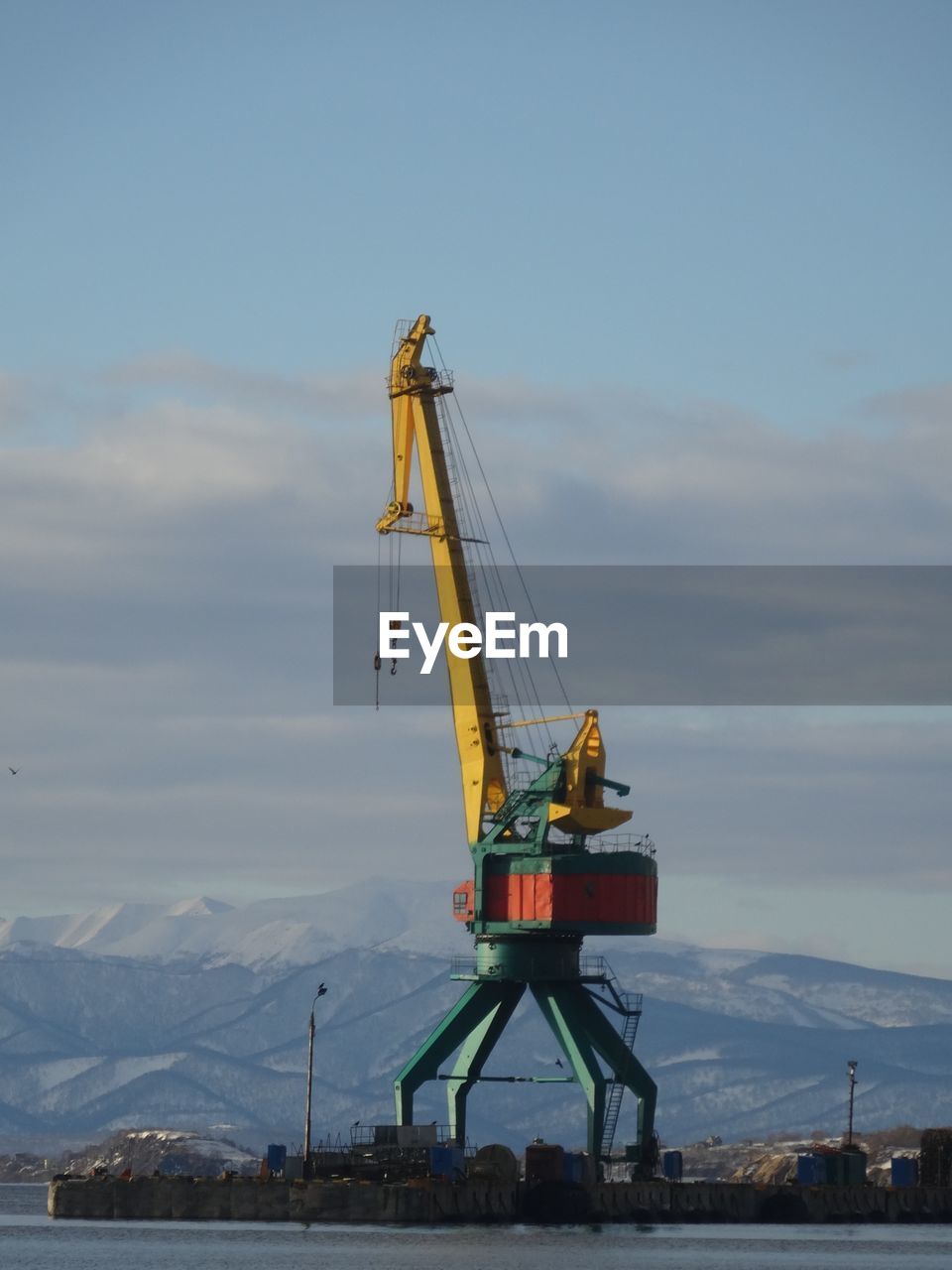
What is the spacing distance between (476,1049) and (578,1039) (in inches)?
212

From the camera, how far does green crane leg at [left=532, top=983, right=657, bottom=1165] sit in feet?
425

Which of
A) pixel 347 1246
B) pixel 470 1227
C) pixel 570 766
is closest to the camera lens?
pixel 347 1246

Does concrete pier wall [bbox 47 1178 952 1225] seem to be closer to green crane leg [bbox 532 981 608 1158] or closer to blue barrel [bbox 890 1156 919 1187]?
green crane leg [bbox 532 981 608 1158]

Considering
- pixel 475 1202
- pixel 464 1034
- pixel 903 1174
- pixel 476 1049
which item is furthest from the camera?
pixel 903 1174

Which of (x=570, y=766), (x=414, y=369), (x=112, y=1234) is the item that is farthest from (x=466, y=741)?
(x=112, y=1234)

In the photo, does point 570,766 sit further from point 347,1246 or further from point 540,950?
point 347,1246

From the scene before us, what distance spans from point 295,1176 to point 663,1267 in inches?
1090

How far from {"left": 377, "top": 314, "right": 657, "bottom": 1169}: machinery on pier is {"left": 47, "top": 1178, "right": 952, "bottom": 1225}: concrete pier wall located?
332 cm

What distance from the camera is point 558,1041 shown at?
130875 mm

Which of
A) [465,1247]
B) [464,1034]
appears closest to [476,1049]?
[464,1034]

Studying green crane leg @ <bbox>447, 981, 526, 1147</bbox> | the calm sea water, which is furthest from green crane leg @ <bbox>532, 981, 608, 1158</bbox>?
the calm sea water

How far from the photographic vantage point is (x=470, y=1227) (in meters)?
120

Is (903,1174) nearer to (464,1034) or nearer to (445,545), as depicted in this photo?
(464,1034)

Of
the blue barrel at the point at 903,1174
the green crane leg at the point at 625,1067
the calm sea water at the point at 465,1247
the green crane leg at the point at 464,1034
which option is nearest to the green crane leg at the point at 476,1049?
the green crane leg at the point at 464,1034
